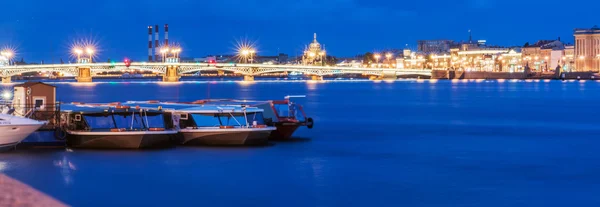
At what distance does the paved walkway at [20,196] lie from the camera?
16891 mm

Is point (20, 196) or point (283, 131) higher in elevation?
point (283, 131)

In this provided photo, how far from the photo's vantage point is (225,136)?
27.4 metres

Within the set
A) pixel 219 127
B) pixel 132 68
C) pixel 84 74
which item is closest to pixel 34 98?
pixel 219 127

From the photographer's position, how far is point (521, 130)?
130ft

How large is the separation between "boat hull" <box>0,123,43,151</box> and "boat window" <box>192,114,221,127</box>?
440 centimetres

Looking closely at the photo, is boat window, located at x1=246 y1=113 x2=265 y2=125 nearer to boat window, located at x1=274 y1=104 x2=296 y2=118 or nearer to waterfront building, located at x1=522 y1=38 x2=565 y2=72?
boat window, located at x1=274 y1=104 x2=296 y2=118

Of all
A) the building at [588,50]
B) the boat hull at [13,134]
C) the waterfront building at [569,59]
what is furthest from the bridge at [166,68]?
the boat hull at [13,134]

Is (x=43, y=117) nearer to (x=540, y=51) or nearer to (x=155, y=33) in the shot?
(x=155, y=33)

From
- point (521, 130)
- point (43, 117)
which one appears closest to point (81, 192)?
point (43, 117)

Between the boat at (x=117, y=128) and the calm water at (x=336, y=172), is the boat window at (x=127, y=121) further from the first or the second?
the calm water at (x=336, y=172)

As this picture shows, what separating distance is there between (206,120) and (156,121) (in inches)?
55.6

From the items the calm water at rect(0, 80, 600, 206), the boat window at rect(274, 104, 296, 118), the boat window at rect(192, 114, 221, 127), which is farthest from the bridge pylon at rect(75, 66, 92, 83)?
the boat window at rect(192, 114, 221, 127)

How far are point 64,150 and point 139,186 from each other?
256 inches

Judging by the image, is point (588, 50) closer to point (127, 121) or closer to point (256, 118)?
point (256, 118)
